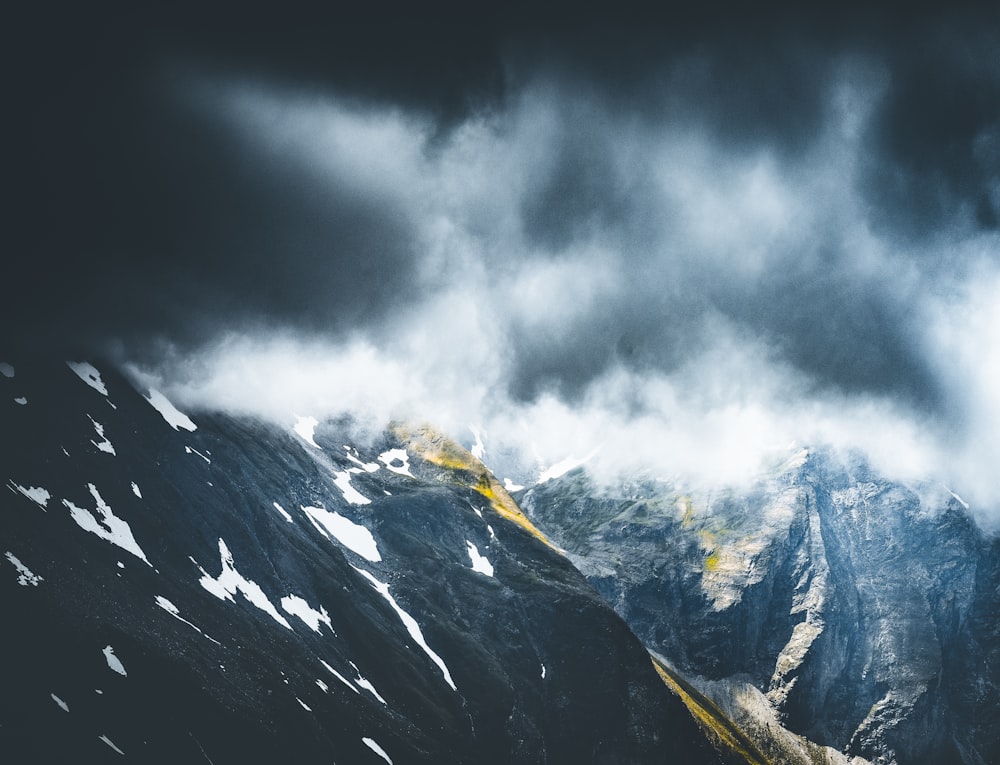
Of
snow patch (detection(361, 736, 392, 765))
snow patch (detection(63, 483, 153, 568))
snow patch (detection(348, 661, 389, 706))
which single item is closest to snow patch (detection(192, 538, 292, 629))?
snow patch (detection(63, 483, 153, 568))

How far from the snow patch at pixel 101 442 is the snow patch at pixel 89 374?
11483 mm

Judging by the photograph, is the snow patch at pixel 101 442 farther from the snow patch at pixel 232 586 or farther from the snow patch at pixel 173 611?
the snow patch at pixel 173 611

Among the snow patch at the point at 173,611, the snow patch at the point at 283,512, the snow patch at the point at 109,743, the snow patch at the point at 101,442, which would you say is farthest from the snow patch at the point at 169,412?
the snow patch at the point at 109,743

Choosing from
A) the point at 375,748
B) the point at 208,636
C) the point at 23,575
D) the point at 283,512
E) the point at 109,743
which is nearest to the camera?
the point at 109,743

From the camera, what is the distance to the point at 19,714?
92.0 metres

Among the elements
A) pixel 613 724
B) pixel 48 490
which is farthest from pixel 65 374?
pixel 613 724

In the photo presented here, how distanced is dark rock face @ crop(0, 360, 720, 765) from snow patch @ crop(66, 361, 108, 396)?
0.85 metres

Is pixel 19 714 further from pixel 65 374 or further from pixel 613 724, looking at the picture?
pixel 613 724

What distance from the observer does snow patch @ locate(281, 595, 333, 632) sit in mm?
163125

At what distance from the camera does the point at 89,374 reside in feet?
564

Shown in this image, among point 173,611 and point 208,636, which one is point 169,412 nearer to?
point 173,611

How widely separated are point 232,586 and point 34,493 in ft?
131

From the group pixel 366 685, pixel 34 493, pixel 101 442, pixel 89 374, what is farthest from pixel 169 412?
pixel 366 685

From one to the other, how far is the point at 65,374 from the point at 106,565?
57.4m
